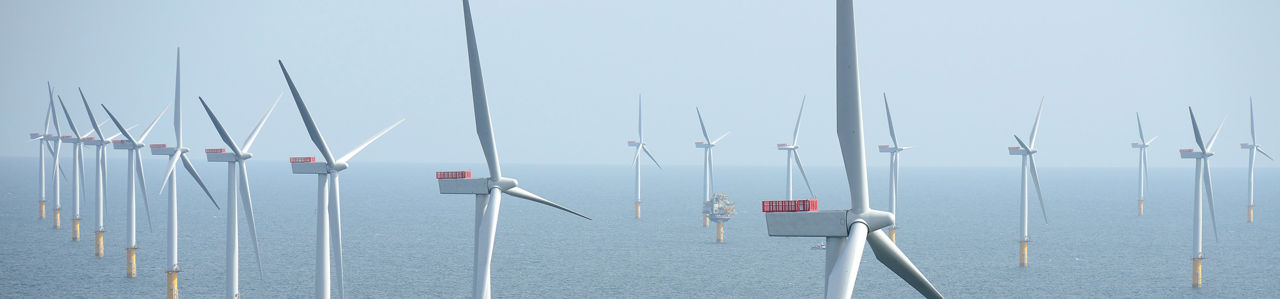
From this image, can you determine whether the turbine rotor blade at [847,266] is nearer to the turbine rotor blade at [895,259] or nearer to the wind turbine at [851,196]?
the wind turbine at [851,196]

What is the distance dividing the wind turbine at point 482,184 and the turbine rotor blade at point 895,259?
17674 mm

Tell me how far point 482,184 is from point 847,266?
2488 centimetres

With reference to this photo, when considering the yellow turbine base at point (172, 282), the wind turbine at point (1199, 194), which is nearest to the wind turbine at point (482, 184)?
the yellow turbine base at point (172, 282)

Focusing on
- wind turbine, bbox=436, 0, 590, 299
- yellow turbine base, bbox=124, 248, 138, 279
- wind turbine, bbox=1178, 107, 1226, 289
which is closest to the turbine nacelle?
wind turbine, bbox=1178, 107, 1226, 289

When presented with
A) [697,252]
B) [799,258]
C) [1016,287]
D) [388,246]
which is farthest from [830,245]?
[388,246]

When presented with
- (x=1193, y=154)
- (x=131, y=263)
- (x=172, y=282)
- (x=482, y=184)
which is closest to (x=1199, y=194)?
(x=1193, y=154)

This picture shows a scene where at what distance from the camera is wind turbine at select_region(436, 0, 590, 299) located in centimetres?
5075

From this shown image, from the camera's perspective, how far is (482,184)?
176 feet

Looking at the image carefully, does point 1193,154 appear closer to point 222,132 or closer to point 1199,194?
point 1199,194

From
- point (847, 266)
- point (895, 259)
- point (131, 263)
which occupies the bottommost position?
point (131, 263)

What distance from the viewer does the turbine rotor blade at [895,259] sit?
122 ft

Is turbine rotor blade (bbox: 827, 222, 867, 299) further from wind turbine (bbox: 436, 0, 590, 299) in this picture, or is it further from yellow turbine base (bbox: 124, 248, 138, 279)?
yellow turbine base (bbox: 124, 248, 138, 279)

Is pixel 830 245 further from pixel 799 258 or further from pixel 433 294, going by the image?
pixel 799 258

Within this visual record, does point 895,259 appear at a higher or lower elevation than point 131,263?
higher
